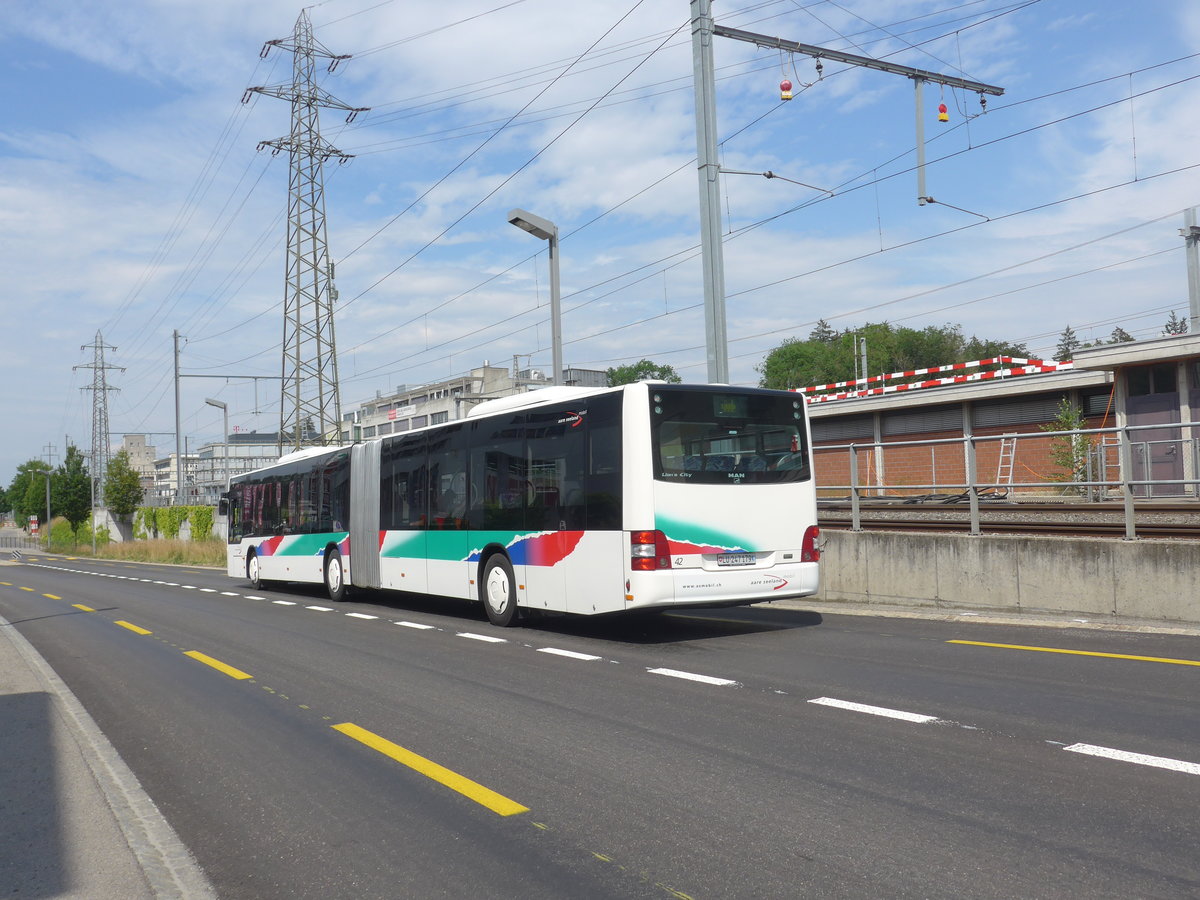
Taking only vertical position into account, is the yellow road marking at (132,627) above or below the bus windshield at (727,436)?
below

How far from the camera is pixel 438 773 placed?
19.5 ft

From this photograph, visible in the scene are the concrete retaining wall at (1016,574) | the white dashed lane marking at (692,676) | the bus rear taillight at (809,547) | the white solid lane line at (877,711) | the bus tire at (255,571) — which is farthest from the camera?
the bus tire at (255,571)

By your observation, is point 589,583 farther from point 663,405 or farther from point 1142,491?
point 1142,491

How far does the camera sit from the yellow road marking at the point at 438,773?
5230 mm

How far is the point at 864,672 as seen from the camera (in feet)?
28.4

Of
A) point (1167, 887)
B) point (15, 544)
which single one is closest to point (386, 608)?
point (1167, 887)

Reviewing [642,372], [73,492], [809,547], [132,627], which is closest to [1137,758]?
[809,547]

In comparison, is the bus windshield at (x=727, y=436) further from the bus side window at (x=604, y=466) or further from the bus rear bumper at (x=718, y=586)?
the bus rear bumper at (x=718, y=586)

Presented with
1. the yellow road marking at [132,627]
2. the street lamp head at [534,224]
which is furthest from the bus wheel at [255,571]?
the street lamp head at [534,224]

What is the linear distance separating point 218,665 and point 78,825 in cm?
592

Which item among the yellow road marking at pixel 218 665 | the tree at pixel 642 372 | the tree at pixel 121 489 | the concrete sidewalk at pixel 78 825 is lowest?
the concrete sidewalk at pixel 78 825

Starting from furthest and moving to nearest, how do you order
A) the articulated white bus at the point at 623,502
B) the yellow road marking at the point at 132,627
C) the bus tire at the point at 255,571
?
the bus tire at the point at 255,571 → the yellow road marking at the point at 132,627 → the articulated white bus at the point at 623,502

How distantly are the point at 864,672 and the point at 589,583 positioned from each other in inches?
146

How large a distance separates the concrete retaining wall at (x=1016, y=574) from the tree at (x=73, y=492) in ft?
304
